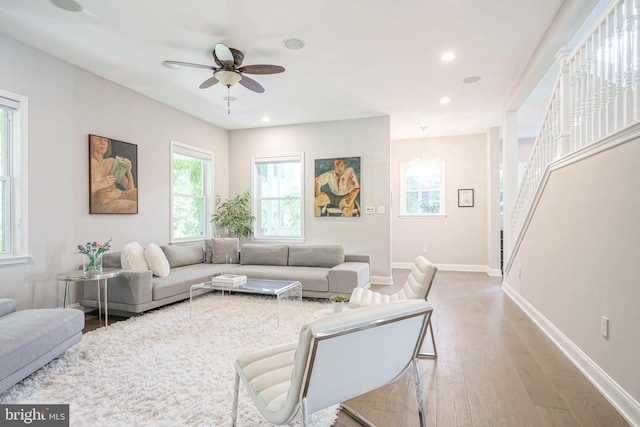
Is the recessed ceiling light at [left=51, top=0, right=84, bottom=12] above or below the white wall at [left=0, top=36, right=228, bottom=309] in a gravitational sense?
above

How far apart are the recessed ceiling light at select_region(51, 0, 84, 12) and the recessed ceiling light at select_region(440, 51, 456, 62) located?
3420 millimetres

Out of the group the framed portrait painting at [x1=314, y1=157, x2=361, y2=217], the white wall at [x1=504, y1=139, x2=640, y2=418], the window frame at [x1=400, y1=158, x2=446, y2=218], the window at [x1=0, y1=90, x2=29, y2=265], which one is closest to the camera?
the white wall at [x1=504, y1=139, x2=640, y2=418]

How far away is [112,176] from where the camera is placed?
4.30 metres

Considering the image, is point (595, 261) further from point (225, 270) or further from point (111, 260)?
point (111, 260)

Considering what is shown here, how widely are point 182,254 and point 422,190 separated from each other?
17.2ft

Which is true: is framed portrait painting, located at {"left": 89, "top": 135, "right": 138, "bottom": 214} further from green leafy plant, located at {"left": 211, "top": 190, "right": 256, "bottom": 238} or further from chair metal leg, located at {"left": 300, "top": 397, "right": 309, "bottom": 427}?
chair metal leg, located at {"left": 300, "top": 397, "right": 309, "bottom": 427}

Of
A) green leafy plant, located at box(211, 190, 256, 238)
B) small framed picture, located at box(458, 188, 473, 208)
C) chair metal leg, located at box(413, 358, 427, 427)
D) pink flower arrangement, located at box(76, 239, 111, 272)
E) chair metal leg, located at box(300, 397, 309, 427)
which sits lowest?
chair metal leg, located at box(413, 358, 427, 427)

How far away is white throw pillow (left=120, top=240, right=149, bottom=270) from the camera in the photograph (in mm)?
3938

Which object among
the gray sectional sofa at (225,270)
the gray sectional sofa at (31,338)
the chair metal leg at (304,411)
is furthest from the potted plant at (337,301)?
the gray sectional sofa at (31,338)

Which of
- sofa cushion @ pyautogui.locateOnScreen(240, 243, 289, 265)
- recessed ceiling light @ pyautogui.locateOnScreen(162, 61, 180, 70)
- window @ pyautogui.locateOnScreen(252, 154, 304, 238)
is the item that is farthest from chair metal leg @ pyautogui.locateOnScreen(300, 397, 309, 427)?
window @ pyautogui.locateOnScreen(252, 154, 304, 238)

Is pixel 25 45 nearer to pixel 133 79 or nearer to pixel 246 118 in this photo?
pixel 133 79

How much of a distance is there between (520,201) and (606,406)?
3.17m

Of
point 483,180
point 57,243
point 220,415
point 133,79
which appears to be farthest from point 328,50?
point 483,180

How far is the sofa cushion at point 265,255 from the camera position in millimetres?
5383
